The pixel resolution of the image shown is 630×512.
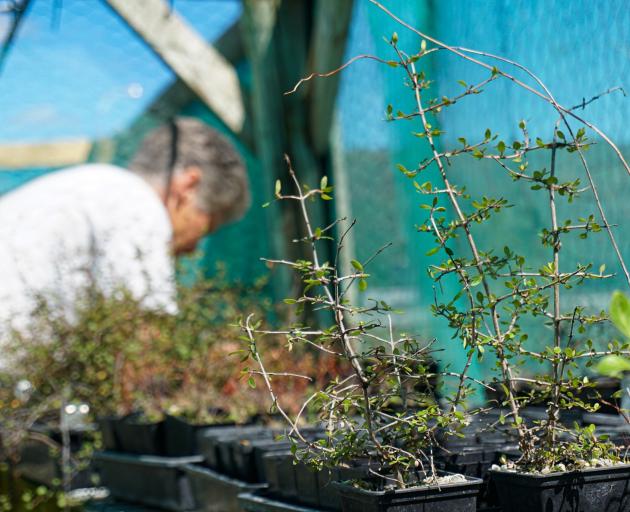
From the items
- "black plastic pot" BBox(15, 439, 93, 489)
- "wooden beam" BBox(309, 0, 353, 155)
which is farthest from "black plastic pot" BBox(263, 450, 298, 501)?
"wooden beam" BBox(309, 0, 353, 155)

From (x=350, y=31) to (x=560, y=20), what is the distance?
8.42 ft

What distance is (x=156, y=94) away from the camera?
6.79m

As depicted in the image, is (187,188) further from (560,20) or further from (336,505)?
(336,505)

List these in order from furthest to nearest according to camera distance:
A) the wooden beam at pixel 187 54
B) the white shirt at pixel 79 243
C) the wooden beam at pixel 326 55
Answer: the wooden beam at pixel 187 54
the wooden beam at pixel 326 55
the white shirt at pixel 79 243

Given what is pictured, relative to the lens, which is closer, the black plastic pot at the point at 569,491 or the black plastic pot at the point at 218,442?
the black plastic pot at the point at 569,491

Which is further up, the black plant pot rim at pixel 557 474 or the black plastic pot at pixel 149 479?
the black plant pot rim at pixel 557 474

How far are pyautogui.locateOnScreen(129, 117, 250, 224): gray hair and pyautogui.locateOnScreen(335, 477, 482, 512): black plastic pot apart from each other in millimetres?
4794

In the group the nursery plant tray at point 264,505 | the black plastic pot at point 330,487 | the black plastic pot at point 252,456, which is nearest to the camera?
the black plastic pot at point 330,487

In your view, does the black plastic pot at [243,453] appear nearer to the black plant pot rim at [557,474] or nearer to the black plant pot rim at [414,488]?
the black plant pot rim at [414,488]

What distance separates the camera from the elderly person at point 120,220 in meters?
4.82

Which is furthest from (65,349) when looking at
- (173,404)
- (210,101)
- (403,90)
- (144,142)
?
(144,142)

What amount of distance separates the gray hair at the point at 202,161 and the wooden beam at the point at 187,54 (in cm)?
40

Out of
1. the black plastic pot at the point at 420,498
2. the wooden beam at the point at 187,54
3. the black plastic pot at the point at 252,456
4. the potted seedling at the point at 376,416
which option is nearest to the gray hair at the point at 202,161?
the wooden beam at the point at 187,54

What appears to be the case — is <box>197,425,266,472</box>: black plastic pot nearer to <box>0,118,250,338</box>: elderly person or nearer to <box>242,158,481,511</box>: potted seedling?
<box>242,158,481,511</box>: potted seedling
